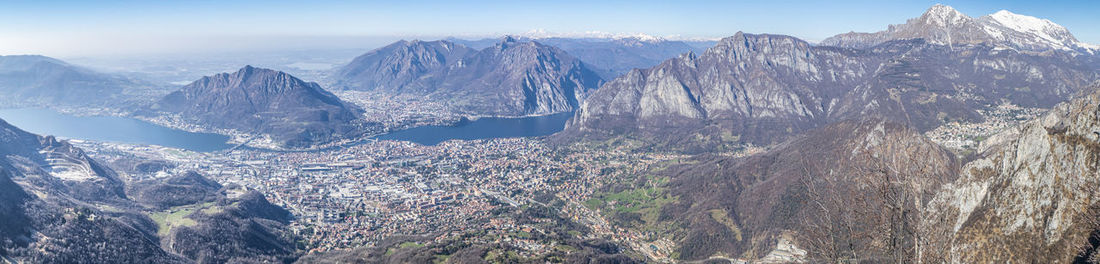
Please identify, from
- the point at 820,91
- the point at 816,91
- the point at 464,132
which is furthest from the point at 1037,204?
the point at 820,91

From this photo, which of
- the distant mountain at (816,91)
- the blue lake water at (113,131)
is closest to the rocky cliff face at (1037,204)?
the distant mountain at (816,91)

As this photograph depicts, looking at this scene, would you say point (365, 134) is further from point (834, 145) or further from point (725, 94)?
point (834, 145)

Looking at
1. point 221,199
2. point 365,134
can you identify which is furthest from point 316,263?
point 365,134

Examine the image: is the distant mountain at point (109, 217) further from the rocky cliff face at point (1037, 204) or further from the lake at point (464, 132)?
the rocky cliff face at point (1037, 204)

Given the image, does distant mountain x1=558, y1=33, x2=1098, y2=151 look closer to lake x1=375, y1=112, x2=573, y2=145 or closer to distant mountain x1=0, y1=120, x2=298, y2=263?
lake x1=375, y1=112, x2=573, y2=145

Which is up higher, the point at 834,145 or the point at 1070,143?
the point at 1070,143

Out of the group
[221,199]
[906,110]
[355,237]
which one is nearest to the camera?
[355,237]

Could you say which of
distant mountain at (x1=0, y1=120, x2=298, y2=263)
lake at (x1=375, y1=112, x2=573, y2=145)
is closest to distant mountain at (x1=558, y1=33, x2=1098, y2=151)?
lake at (x1=375, y1=112, x2=573, y2=145)
